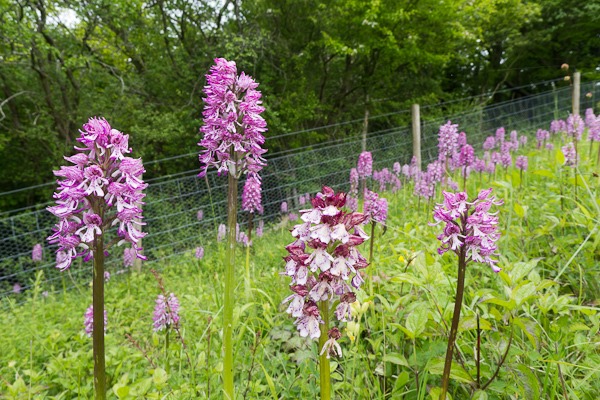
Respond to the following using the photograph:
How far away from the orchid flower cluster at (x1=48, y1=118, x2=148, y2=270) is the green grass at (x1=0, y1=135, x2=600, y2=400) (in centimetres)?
58

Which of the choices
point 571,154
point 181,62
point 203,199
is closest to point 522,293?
point 571,154

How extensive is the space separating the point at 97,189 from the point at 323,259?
0.57m

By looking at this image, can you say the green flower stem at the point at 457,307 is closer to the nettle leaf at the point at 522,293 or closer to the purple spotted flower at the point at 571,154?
the nettle leaf at the point at 522,293

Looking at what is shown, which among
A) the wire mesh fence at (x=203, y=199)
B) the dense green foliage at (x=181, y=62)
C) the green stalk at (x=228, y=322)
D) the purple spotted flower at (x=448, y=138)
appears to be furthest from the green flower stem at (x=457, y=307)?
the dense green foliage at (x=181, y=62)

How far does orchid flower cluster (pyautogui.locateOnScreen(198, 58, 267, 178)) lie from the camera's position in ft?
4.39

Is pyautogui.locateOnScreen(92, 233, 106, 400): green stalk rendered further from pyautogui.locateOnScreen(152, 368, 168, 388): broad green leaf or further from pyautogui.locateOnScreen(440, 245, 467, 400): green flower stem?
pyautogui.locateOnScreen(440, 245, 467, 400): green flower stem

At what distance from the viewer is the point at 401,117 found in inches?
571

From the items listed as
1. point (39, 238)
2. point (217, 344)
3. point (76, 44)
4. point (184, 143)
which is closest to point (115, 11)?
point (76, 44)

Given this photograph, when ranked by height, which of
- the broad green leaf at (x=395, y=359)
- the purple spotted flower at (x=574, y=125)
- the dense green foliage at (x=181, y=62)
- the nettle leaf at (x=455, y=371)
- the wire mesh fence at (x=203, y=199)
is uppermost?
the dense green foliage at (x=181, y=62)

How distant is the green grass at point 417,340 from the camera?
126cm

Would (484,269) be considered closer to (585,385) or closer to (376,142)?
(585,385)

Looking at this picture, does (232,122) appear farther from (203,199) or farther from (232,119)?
(203,199)

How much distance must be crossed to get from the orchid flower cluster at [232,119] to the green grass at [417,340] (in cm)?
63

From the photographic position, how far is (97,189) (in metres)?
0.96
